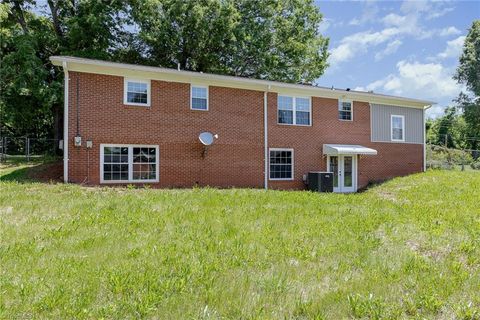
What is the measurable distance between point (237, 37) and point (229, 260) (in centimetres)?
2267

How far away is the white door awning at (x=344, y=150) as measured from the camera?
16.9 metres

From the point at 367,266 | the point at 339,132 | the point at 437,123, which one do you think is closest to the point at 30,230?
the point at 367,266

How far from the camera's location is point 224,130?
15.2 meters

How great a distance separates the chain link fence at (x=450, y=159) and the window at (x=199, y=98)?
1682cm

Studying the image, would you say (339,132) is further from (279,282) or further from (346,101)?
(279,282)

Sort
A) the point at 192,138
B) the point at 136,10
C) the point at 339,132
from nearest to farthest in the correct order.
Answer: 1. the point at 192,138
2. the point at 339,132
3. the point at 136,10

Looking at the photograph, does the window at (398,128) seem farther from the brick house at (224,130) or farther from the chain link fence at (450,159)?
the chain link fence at (450,159)

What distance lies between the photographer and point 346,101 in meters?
18.1

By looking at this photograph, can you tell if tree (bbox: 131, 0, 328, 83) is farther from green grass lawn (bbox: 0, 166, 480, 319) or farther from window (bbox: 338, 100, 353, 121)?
green grass lawn (bbox: 0, 166, 480, 319)

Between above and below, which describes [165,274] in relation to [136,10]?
below

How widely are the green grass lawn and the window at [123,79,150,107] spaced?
5.60m

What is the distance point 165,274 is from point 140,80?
1075 cm

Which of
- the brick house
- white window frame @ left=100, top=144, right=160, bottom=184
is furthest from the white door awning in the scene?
white window frame @ left=100, top=144, right=160, bottom=184

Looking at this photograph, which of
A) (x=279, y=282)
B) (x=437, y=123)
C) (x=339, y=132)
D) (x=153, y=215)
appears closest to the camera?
(x=279, y=282)
